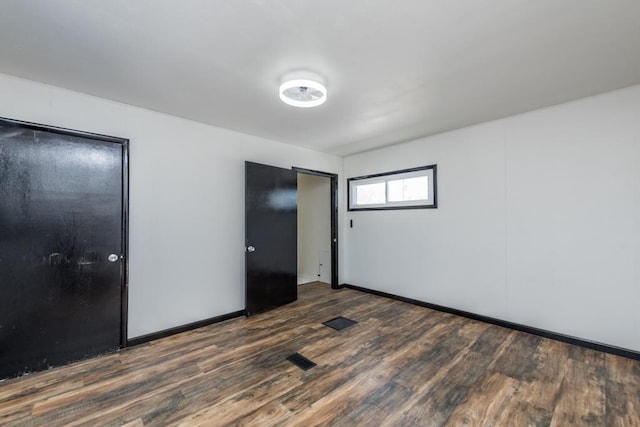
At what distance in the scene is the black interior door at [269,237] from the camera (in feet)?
11.9

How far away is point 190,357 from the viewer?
253 centimetres

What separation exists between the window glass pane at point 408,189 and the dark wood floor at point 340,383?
192cm

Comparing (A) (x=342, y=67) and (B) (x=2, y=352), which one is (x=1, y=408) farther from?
(A) (x=342, y=67)

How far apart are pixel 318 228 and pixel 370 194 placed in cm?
132

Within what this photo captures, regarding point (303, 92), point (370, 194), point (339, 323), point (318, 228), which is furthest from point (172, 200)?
point (370, 194)

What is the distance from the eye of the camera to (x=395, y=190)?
4402 millimetres

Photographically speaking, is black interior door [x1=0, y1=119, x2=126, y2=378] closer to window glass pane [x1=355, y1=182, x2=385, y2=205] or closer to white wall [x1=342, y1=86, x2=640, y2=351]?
window glass pane [x1=355, y1=182, x2=385, y2=205]

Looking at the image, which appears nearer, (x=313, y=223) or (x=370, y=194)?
(x=370, y=194)

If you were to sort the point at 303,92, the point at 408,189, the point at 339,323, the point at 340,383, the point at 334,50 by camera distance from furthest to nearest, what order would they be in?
the point at 408,189, the point at 339,323, the point at 303,92, the point at 340,383, the point at 334,50

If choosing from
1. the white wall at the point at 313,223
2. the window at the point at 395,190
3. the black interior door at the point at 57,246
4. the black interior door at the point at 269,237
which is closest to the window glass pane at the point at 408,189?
the window at the point at 395,190

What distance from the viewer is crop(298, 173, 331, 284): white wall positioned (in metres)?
5.29

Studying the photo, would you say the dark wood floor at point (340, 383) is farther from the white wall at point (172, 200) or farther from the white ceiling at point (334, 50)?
the white ceiling at point (334, 50)

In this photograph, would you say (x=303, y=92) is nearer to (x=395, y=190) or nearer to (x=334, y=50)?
(x=334, y=50)

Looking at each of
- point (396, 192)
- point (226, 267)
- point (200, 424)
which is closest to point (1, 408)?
point (200, 424)
